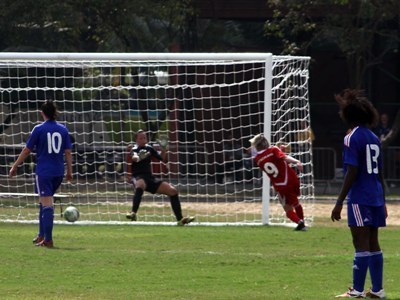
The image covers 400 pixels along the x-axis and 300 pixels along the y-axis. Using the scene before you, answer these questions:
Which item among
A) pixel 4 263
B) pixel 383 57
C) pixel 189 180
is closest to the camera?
pixel 4 263

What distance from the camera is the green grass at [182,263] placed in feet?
40.4

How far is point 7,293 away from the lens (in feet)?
39.5

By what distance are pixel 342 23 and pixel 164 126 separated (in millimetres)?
7732

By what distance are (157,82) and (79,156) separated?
2.40 meters

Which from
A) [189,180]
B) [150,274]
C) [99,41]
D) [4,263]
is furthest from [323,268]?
[99,41]

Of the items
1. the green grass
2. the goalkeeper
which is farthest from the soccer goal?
the green grass

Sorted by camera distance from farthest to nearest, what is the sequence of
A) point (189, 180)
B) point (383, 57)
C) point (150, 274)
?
1. point (383, 57)
2. point (189, 180)
3. point (150, 274)

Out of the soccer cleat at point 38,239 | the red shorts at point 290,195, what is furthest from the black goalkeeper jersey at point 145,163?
the soccer cleat at point 38,239

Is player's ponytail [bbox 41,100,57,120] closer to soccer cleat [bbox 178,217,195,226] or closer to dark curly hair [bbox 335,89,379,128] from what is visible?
soccer cleat [bbox 178,217,195,226]

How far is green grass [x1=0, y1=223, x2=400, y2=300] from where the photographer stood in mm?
12328

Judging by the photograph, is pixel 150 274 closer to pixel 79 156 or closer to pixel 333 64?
pixel 79 156

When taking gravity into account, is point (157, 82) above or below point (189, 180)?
above

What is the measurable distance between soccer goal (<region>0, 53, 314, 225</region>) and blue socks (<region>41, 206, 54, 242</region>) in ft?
17.7

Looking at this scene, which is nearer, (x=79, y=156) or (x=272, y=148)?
(x=272, y=148)
